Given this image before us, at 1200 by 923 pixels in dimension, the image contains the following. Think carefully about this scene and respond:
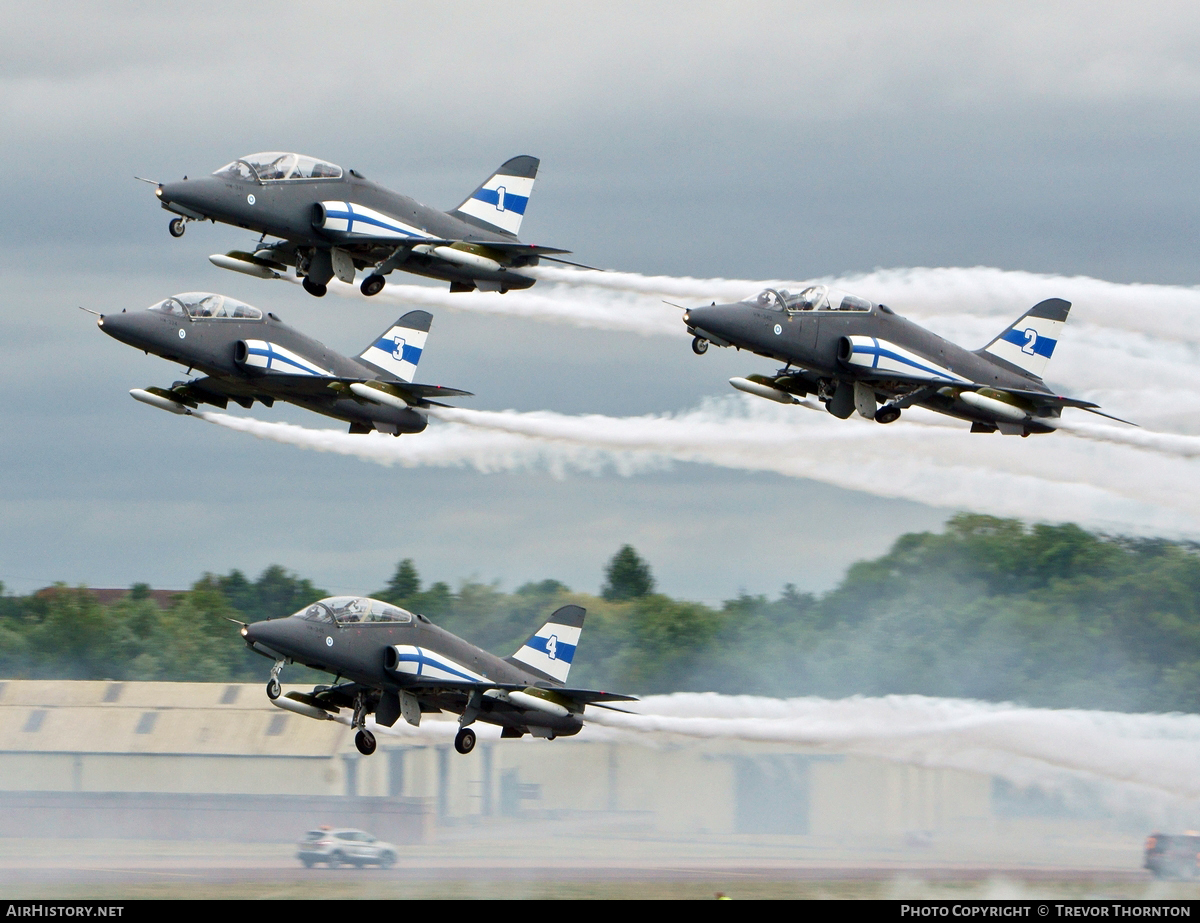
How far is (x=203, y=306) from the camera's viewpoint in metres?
44.0

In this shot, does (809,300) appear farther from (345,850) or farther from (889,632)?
(889,632)

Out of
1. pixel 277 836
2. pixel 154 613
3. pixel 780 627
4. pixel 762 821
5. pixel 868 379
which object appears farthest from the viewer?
pixel 154 613

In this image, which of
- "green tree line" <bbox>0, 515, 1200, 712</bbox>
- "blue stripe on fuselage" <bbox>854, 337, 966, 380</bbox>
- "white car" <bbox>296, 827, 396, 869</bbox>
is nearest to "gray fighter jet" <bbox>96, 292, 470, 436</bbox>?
"blue stripe on fuselage" <bbox>854, 337, 966, 380</bbox>

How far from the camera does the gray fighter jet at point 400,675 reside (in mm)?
43094

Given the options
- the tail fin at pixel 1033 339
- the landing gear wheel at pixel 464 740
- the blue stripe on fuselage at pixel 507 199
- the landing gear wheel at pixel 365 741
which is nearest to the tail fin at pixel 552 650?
the landing gear wheel at pixel 464 740

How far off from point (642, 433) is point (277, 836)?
19203 millimetres

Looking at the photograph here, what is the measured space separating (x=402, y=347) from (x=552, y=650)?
8.18m

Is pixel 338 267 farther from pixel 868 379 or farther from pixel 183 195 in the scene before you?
pixel 868 379

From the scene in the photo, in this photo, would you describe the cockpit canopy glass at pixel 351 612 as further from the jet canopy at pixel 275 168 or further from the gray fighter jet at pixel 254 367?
the jet canopy at pixel 275 168

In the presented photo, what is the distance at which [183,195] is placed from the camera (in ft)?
138

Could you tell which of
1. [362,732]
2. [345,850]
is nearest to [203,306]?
[362,732]

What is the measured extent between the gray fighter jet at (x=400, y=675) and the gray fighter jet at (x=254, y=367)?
448 centimetres

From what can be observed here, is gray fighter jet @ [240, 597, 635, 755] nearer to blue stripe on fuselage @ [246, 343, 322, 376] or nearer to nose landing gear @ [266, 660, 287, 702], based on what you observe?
nose landing gear @ [266, 660, 287, 702]

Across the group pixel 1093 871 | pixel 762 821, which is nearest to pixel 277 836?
pixel 762 821
